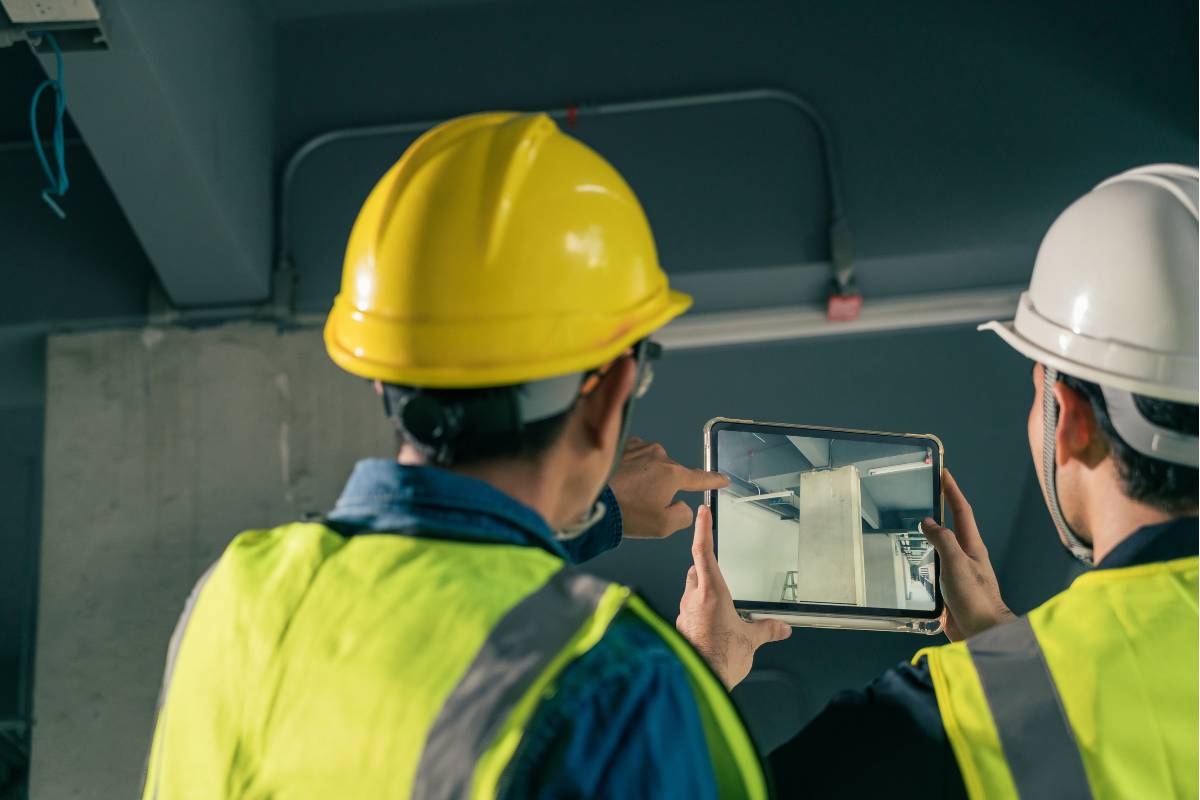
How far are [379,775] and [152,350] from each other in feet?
9.17

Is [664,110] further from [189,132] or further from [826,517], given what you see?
[826,517]

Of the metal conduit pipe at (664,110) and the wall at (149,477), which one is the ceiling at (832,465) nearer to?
the metal conduit pipe at (664,110)

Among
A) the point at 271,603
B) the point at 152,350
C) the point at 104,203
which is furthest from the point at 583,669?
the point at 104,203

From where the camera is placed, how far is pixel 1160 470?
133cm

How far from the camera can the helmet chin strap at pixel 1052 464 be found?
1456 mm

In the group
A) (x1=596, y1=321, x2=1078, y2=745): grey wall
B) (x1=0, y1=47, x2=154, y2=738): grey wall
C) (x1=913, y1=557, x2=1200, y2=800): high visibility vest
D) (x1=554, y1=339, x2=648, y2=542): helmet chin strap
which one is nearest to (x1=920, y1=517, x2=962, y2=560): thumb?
(x1=913, y1=557, x2=1200, y2=800): high visibility vest

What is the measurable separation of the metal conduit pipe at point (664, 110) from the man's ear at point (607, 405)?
6.62 feet

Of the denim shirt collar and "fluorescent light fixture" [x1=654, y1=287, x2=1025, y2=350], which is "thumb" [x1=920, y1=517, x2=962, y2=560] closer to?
the denim shirt collar

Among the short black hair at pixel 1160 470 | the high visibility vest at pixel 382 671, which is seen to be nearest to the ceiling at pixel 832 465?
the short black hair at pixel 1160 470

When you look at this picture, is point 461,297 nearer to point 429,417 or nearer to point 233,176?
point 429,417

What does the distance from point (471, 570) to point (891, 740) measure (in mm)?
577

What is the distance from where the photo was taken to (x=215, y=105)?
3078mm

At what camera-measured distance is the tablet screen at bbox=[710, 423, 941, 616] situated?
184 cm

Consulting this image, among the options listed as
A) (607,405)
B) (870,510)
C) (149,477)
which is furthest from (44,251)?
(607,405)
